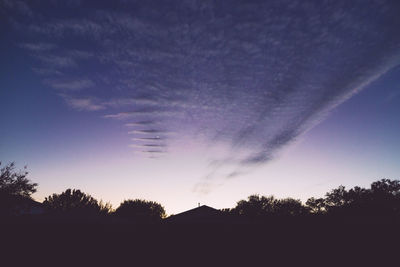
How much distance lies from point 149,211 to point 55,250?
5765 cm

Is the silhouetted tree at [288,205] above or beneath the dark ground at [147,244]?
above

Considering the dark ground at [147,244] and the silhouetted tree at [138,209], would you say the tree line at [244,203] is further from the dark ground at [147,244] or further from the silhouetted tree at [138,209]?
the dark ground at [147,244]

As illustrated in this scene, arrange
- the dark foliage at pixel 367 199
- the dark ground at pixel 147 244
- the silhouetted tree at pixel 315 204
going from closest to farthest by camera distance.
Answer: the dark ground at pixel 147 244 < the dark foliage at pixel 367 199 < the silhouetted tree at pixel 315 204

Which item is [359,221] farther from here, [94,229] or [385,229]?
[94,229]

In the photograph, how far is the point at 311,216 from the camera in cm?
580

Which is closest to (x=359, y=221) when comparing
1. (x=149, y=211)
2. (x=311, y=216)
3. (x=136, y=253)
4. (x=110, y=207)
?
(x=311, y=216)

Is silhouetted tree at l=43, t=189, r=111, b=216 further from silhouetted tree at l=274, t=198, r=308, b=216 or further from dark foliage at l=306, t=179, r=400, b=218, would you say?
dark foliage at l=306, t=179, r=400, b=218

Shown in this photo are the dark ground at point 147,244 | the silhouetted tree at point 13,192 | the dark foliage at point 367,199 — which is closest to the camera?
the dark ground at point 147,244

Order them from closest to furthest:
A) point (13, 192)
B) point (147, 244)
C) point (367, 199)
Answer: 1. point (147, 244)
2. point (13, 192)
3. point (367, 199)

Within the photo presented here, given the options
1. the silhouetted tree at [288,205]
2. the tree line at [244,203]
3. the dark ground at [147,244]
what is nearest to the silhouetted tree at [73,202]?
the tree line at [244,203]

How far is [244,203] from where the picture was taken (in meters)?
63.8

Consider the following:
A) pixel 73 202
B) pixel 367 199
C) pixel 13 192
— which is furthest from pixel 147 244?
pixel 73 202

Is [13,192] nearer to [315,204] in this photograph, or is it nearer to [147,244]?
[147,244]

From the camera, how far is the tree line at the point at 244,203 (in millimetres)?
25688
